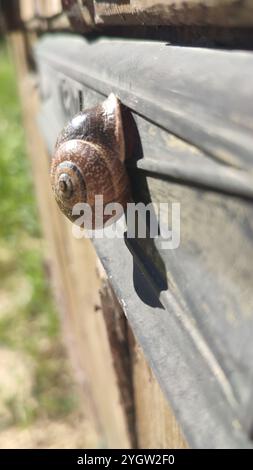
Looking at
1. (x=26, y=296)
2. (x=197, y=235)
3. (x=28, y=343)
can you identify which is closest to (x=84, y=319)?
(x=28, y=343)

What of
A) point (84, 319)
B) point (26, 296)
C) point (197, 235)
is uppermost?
point (197, 235)

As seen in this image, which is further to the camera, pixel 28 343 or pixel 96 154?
pixel 28 343

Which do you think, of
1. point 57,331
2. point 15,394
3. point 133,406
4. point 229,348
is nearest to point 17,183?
point 57,331

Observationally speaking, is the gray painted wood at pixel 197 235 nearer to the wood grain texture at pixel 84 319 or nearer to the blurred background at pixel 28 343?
the wood grain texture at pixel 84 319

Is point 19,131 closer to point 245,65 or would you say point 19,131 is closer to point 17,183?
point 17,183

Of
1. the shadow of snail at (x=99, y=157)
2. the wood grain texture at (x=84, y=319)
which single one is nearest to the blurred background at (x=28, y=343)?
the wood grain texture at (x=84, y=319)

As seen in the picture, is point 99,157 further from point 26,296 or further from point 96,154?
point 26,296

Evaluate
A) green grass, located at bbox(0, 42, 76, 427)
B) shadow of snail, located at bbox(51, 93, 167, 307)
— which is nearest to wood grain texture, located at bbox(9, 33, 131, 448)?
green grass, located at bbox(0, 42, 76, 427)
